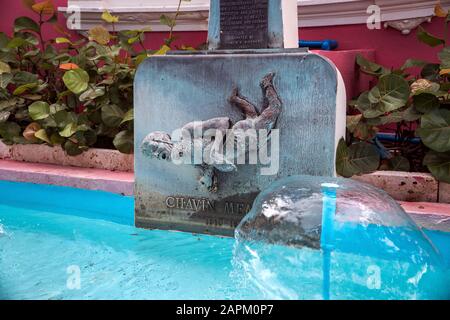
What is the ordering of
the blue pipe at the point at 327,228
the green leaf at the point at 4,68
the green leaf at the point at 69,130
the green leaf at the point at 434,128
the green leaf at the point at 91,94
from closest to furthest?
the blue pipe at the point at 327,228
the green leaf at the point at 434,128
the green leaf at the point at 69,130
the green leaf at the point at 91,94
the green leaf at the point at 4,68

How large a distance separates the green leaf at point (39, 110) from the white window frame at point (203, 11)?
1.32 m

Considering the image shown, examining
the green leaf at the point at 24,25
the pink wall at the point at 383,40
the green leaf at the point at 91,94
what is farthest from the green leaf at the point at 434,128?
the green leaf at the point at 24,25

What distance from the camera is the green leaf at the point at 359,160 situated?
235 centimetres

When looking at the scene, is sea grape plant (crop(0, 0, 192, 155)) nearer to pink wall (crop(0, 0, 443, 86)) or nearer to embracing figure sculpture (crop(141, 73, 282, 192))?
embracing figure sculpture (crop(141, 73, 282, 192))

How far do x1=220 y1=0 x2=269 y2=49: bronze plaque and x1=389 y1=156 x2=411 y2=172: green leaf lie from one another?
0.86 m

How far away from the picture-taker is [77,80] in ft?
10.0

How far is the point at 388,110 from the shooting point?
A: 247 centimetres

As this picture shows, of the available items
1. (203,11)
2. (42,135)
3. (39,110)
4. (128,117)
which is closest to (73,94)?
(39,110)

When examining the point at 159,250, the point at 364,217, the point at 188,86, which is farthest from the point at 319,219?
the point at 188,86

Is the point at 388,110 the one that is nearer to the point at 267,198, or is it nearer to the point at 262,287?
the point at 267,198

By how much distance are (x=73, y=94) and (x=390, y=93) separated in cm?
195

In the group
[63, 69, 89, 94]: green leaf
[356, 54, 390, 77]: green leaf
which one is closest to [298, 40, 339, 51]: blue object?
[356, 54, 390, 77]: green leaf

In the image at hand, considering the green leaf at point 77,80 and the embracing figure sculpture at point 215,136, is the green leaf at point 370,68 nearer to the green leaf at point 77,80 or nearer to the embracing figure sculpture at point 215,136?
the embracing figure sculpture at point 215,136

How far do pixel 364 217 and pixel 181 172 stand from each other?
2.93 ft
